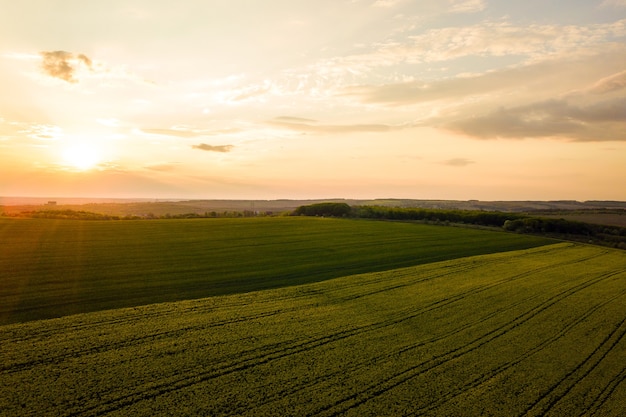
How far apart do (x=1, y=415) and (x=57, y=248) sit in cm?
2149

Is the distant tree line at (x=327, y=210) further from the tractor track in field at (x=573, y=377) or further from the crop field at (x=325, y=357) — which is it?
the tractor track in field at (x=573, y=377)

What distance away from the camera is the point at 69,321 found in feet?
49.2

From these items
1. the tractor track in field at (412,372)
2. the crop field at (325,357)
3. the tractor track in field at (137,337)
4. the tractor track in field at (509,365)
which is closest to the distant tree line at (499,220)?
the tractor track in field at (509,365)

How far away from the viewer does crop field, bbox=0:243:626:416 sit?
32.8ft

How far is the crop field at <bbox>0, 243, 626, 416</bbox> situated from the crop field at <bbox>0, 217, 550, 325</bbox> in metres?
2.07

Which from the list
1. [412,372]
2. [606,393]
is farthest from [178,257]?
[606,393]

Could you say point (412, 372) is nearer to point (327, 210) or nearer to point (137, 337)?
point (137, 337)

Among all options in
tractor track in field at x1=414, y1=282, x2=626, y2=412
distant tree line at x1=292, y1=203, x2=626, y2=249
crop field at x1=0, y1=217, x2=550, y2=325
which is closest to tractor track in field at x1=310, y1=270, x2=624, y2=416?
tractor track in field at x1=414, y1=282, x2=626, y2=412

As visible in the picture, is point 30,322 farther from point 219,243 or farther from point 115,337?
point 219,243

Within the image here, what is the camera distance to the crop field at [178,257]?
18625 mm

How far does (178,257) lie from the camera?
2795 cm

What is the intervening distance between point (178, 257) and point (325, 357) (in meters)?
17.8

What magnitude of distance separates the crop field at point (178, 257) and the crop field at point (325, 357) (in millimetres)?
2067

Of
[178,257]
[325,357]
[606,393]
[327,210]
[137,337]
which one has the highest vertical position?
[327,210]
